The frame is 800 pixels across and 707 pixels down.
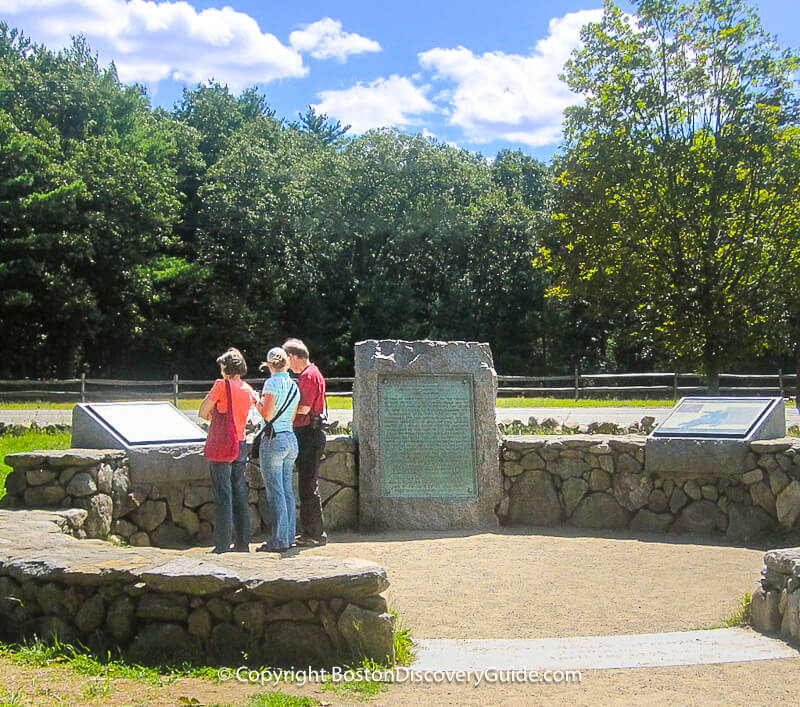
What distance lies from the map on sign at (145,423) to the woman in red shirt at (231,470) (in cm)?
112

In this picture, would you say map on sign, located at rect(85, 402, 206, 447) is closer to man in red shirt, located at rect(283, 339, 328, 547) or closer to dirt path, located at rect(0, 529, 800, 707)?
man in red shirt, located at rect(283, 339, 328, 547)

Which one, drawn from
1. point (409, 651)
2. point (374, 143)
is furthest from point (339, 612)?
point (374, 143)

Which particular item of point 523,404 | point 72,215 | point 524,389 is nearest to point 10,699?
point 523,404

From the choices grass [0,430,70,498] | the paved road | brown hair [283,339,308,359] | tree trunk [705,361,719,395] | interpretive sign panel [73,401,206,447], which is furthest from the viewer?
tree trunk [705,361,719,395]

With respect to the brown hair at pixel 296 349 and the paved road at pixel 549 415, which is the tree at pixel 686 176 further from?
the brown hair at pixel 296 349

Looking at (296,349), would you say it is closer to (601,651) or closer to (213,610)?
(213,610)

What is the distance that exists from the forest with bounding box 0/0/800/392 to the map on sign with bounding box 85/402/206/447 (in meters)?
11.1

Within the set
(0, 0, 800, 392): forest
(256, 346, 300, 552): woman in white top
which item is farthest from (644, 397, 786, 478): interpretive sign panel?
(0, 0, 800, 392): forest

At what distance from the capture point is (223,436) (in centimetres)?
670

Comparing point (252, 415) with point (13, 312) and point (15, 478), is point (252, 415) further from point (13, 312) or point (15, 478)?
point (13, 312)

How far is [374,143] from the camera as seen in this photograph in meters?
35.6

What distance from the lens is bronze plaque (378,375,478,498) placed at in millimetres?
8570

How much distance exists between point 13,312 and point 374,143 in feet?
48.4

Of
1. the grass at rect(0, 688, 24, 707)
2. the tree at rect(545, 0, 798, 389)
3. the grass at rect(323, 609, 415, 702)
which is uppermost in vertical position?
the tree at rect(545, 0, 798, 389)
